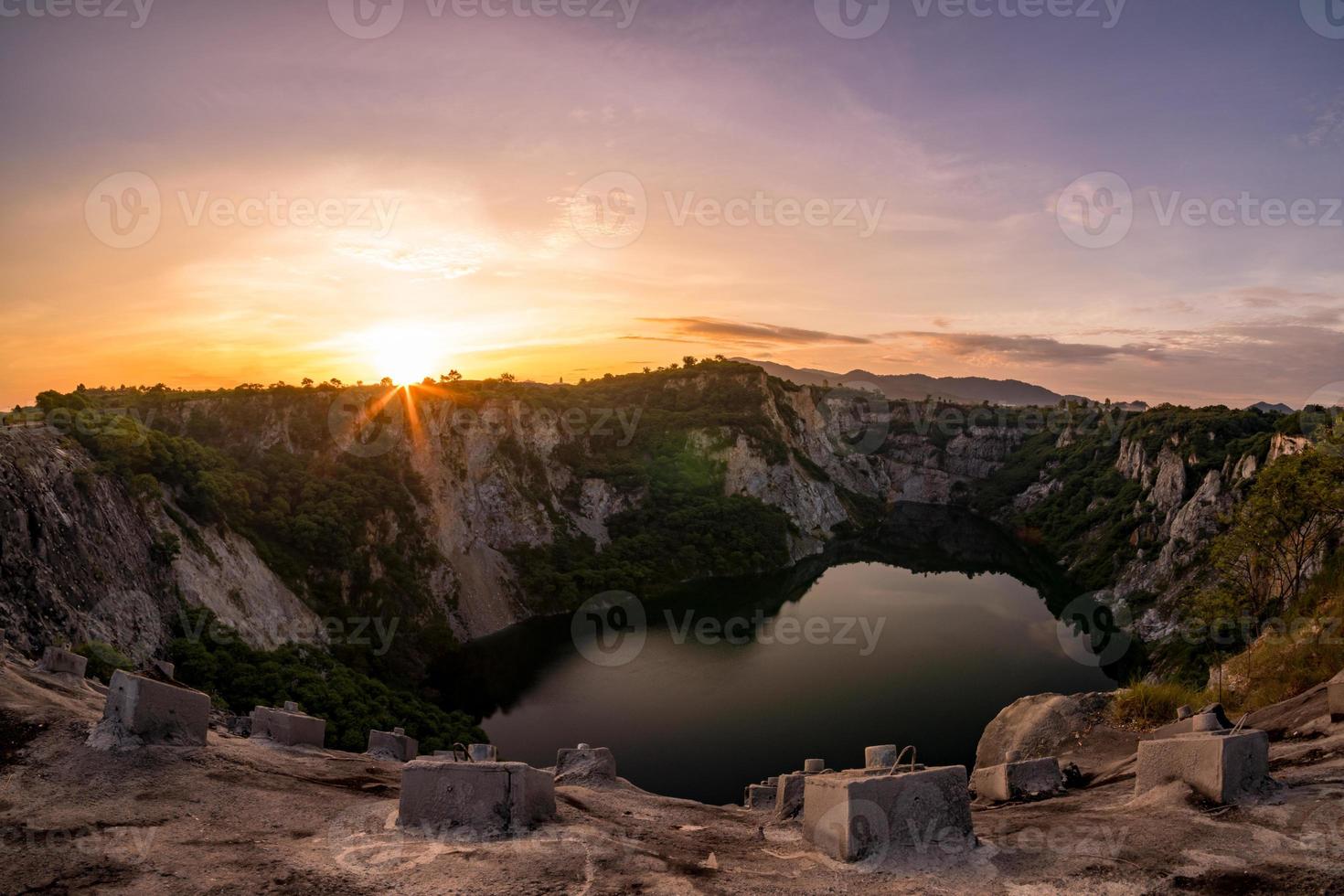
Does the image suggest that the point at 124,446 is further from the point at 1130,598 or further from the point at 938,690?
the point at 1130,598

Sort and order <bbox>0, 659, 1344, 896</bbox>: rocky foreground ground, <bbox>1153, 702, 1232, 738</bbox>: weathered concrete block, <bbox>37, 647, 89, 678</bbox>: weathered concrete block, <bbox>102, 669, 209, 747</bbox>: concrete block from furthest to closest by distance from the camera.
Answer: <bbox>37, 647, 89, 678</bbox>: weathered concrete block < <bbox>1153, 702, 1232, 738</bbox>: weathered concrete block < <bbox>102, 669, 209, 747</bbox>: concrete block < <bbox>0, 659, 1344, 896</bbox>: rocky foreground ground

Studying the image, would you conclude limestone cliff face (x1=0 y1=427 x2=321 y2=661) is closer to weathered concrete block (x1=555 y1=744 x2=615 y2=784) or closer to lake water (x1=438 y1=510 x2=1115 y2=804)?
lake water (x1=438 y1=510 x2=1115 y2=804)

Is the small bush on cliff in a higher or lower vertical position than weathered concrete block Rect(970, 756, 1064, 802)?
lower

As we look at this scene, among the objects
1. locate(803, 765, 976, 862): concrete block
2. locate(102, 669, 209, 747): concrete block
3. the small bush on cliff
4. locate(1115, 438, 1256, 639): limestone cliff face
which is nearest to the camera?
locate(803, 765, 976, 862): concrete block

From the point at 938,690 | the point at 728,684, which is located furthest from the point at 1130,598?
the point at 728,684

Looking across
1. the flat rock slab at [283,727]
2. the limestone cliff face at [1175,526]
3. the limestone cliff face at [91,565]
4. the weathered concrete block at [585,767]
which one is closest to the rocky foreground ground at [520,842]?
the flat rock slab at [283,727]

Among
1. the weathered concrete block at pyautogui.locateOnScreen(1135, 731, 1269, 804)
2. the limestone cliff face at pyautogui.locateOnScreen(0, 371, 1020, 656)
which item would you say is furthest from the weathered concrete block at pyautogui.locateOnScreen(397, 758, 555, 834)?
the limestone cliff face at pyautogui.locateOnScreen(0, 371, 1020, 656)

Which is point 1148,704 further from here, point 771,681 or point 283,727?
point 771,681
